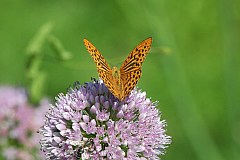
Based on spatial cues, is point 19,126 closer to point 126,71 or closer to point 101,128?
point 101,128

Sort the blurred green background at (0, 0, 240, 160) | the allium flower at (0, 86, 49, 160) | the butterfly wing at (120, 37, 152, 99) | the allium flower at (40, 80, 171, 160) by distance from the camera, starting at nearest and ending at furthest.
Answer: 1. the butterfly wing at (120, 37, 152, 99)
2. the allium flower at (40, 80, 171, 160)
3. the allium flower at (0, 86, 49, 160)
4. the blurred green background at (0, 0, 240, 160)

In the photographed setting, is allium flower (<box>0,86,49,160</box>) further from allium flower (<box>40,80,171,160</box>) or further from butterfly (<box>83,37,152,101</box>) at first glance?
butterfly (<box>83,37,152,101</box>)

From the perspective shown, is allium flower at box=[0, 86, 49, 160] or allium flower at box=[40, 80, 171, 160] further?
allium flower at box=[0, 86, 49, 160]

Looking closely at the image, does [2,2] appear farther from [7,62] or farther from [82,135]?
[82,135]

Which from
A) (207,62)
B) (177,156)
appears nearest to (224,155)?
(177,156)

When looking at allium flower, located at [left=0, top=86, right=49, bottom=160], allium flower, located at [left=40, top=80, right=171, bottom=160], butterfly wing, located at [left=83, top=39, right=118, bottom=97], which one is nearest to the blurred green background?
allium flower, located at [left=0, top=86, right=49, bottom=160]

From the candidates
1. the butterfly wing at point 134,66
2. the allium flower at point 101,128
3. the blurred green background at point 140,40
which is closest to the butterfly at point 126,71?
the butterfly wing at point 134,66
